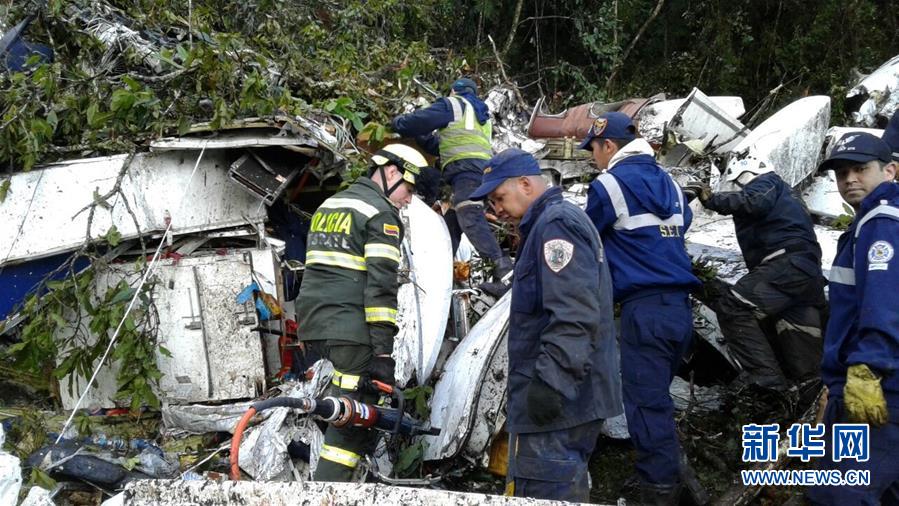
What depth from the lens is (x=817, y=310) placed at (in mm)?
4559

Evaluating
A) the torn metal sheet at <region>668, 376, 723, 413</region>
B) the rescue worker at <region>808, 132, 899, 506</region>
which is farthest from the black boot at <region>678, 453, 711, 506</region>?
the rescue worker at <region>808, 132, 899, 506</region>

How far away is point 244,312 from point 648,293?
2.38 meters

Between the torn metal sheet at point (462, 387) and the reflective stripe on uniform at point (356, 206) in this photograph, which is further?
the torn metal sheet at point (462, 387)

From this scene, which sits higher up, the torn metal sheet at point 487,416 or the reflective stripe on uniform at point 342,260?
the reflective stripe on uniform at point 342,260

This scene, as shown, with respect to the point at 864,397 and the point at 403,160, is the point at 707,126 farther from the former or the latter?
the point at 864,397

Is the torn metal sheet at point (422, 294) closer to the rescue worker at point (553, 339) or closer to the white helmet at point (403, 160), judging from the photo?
the white helmet at point (403, 160)

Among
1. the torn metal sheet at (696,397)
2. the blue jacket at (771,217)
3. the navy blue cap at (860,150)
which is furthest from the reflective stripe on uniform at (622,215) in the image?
the torn metal sheet at (696,397)

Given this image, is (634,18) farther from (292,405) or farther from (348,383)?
(292,405)

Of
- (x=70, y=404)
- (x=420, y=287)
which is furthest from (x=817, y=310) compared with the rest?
(x=70, y=404)

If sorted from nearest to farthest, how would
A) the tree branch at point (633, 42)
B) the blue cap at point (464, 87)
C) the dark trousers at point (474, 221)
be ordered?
the dark trousers at point (474, 221)
the blue cap at point (464, 87)
the tree branch at point (633, 42)

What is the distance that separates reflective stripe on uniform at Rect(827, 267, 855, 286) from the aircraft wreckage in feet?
5.04

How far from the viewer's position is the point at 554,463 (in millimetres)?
2783

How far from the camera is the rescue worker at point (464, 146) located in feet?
17.5

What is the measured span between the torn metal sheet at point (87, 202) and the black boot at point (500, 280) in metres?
1.94
